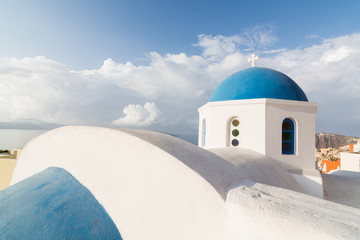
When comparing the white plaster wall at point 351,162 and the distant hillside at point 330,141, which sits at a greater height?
the white plaster wall at point 351,162

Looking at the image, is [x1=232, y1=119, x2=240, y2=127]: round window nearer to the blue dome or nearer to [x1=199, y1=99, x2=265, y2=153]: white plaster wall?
[x1=199, y1=99, x2=265, y2=153]: white plaster wall

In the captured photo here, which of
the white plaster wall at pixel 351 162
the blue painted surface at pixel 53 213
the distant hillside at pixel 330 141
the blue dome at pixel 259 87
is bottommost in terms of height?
the distant hillside at pixel 330 141

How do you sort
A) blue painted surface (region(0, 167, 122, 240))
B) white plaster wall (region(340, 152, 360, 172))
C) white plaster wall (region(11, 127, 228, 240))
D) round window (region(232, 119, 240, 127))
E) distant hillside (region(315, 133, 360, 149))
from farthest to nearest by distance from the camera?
distant hillside (region(315, 133, 360, 149)), white plaster wall (region(340, 152, 360, 172)), round window (region(232, 119, 240, 127)), blue painted surface (region(0, 167, 122, 240)), white plaster wall (region(11, 127, 228, 240))

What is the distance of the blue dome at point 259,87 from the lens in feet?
21.8

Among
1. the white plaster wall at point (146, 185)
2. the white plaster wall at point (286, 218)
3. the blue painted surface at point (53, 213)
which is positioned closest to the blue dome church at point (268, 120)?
the white plaster wall at point (146, 185)

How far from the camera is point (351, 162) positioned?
1458 centimetres

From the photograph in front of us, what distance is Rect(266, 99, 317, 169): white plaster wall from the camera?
6219mm

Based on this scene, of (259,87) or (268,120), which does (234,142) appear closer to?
(268,120)

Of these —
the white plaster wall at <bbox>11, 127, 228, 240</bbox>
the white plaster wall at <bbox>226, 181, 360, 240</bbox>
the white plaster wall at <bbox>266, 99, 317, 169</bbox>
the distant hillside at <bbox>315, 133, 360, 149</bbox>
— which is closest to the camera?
the white plaster wall at <bbox>226, 181, 360, 240</bbox>

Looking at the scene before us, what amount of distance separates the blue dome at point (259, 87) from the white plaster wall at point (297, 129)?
1.50 feet

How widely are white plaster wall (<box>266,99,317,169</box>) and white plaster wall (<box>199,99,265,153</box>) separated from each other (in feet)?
0.78

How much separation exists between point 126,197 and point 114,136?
838 mm

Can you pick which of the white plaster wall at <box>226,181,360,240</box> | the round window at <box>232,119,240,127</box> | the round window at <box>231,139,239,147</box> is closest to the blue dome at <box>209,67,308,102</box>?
the round window at <box>232,119,240,127</box>

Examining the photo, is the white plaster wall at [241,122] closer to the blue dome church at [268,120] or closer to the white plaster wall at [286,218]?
the blue dome church at [268,120]
